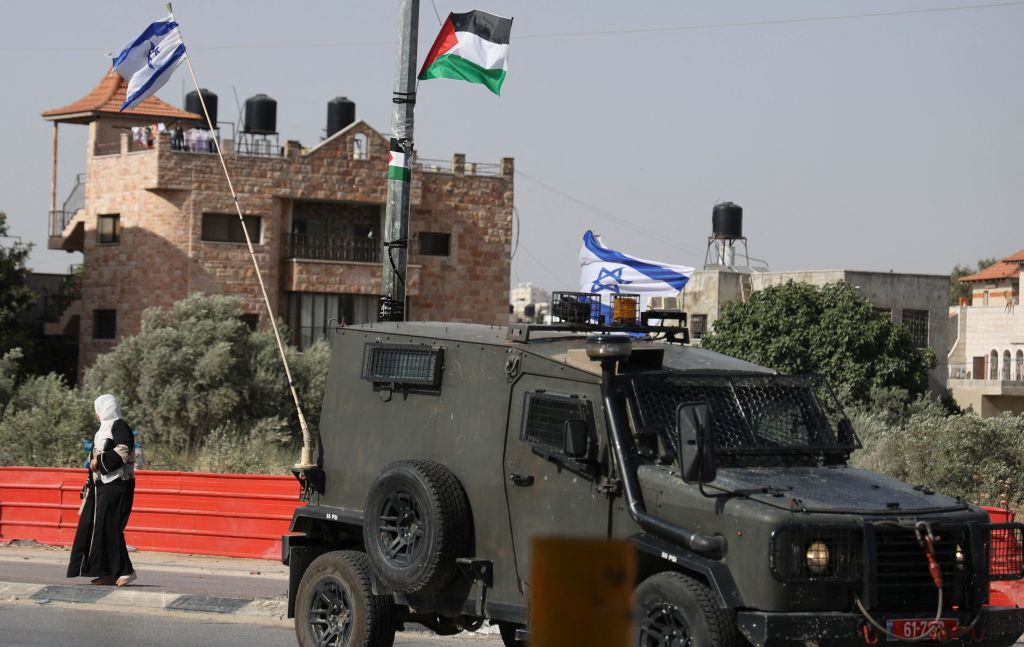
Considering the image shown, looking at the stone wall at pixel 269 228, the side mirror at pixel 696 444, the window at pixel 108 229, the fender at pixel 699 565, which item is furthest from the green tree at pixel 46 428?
the side mirror at pixel 696 444

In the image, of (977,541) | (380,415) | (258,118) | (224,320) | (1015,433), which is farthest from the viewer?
(258,118)

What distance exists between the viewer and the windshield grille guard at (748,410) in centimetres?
782

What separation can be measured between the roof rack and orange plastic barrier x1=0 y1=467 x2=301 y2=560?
24.0ft

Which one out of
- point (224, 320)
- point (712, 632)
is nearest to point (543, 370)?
point (712, 632)

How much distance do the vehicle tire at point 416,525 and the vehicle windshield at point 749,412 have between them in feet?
3.94

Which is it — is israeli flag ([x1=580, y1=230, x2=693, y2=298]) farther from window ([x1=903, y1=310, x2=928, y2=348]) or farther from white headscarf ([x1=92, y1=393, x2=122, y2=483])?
window ([x1=903, y1=310, x2=928, y2=348])

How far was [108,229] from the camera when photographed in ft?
171

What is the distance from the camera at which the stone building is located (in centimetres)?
5031

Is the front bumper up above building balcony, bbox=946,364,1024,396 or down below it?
below

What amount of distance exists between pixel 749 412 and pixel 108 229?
46858mm

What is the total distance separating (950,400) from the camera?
5216 cm

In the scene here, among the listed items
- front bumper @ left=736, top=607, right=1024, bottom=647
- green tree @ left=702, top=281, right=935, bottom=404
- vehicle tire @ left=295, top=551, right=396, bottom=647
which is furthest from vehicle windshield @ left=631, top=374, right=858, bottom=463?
green tree @ left=702, top=281, right=935, bottom=404

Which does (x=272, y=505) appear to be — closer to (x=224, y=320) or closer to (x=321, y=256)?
(x=224, y=320)

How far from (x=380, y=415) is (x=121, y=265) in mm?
43981
